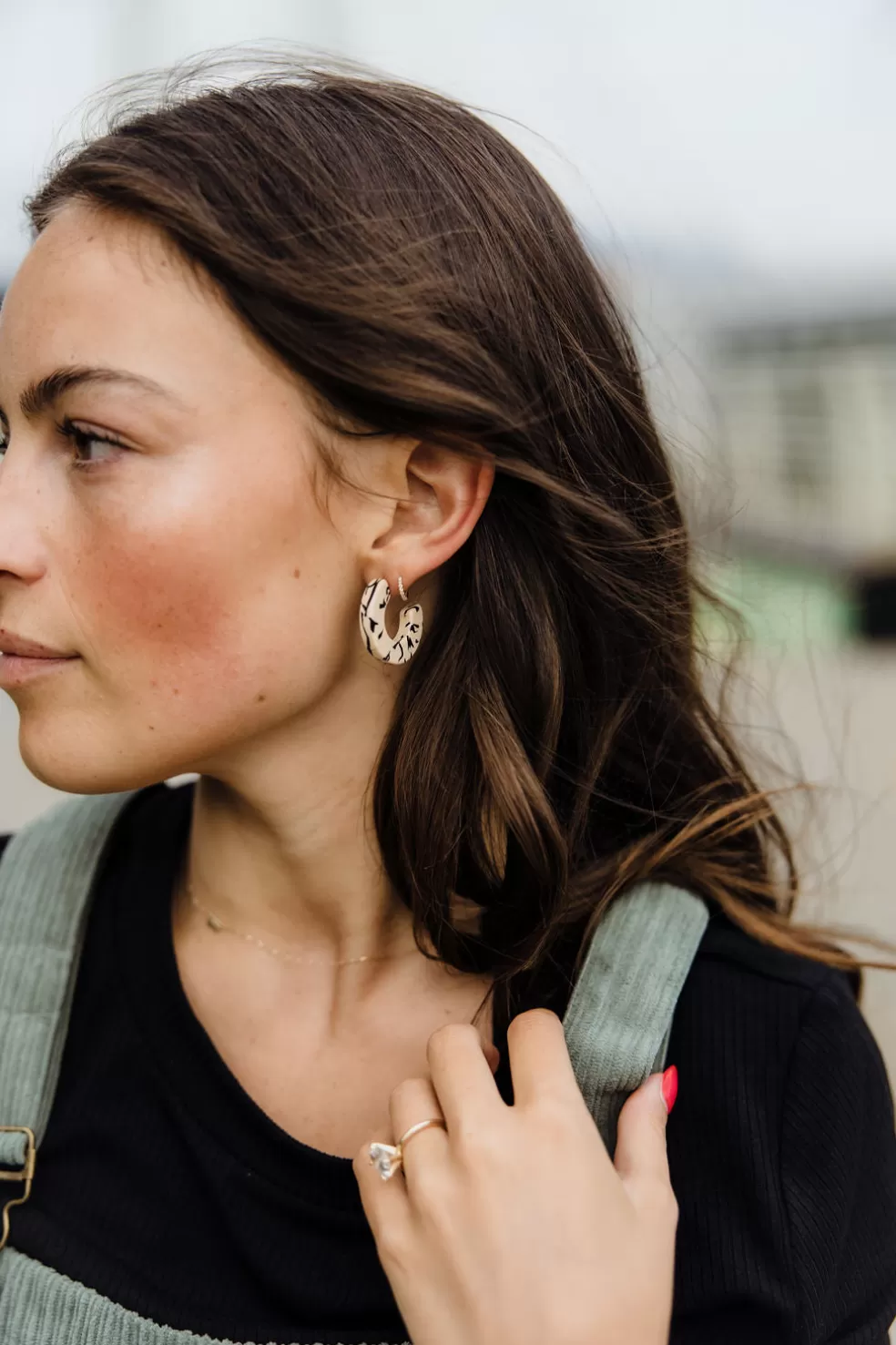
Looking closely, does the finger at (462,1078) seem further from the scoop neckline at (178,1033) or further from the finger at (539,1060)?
the scoop neckline at (178,1033)

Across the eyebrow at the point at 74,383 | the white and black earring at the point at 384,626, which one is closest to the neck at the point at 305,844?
the white and black earring at the point at 384,626

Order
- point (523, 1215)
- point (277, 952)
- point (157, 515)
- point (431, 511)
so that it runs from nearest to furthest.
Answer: point (523, 1215), point (157, 515), point (431, 511), point (277, 952)

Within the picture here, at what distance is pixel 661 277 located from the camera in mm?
2041

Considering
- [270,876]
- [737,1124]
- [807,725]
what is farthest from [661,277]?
[737,1124]

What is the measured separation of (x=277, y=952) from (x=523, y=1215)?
47 centimetres

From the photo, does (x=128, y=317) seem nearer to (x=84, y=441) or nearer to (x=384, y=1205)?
(x=84, y=441)

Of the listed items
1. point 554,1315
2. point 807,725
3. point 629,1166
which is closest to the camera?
point 554,1315

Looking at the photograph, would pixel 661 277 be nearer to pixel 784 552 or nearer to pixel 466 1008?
pixel 784 552

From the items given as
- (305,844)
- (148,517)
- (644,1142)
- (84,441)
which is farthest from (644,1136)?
(84,441)

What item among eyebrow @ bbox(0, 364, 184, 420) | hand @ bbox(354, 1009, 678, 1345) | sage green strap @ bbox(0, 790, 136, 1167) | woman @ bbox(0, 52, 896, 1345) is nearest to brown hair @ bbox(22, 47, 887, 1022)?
woman @ bbox(0, 52, 896, 1345)

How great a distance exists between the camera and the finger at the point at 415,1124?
3.16 feet

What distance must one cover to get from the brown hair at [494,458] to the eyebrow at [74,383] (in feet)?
0.36

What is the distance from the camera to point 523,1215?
3.01ft

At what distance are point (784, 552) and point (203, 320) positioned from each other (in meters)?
1.20
